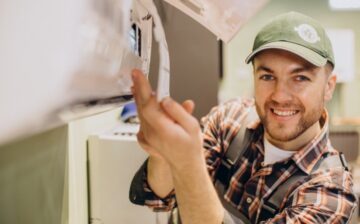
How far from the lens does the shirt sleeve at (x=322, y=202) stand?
82cm

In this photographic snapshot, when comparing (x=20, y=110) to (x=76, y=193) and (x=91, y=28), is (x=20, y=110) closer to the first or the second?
(x=91, y=28)

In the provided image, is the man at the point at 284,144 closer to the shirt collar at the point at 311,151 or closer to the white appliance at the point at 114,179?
the shirt collar at the point at 311,151

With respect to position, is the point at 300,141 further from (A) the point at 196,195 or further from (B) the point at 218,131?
(A) the point at 196,195

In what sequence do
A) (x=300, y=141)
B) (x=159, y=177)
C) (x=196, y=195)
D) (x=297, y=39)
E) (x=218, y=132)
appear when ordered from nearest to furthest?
(x=196, y=195), (x=159, y=177), (x=297, y=39), (x=300, y=141), (x=218, y=132)

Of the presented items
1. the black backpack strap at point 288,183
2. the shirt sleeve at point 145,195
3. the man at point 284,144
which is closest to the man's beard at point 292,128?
the man at point 284,144

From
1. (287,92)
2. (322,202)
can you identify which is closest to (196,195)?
(322,202)

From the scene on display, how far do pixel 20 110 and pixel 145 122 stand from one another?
18 centimetres

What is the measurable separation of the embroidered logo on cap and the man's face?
6 centimetres

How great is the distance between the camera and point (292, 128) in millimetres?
1021

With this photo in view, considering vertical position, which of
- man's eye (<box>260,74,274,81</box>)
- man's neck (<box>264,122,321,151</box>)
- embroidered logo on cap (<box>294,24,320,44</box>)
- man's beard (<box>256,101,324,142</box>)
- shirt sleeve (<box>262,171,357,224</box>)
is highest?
embroidered logo on cap (<box>294,24,320,44</box>)

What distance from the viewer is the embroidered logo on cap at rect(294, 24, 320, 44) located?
96 cm

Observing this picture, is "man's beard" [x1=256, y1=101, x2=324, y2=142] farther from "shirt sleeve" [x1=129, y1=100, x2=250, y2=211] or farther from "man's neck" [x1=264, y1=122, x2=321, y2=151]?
"shirt sleeve" [x1=129, y1=100, x2=250, y2=211]

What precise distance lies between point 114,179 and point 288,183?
0.54 meters

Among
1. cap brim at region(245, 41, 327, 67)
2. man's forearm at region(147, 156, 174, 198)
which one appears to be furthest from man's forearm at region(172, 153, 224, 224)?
cap brim at region(245, 41, 327, 67)
